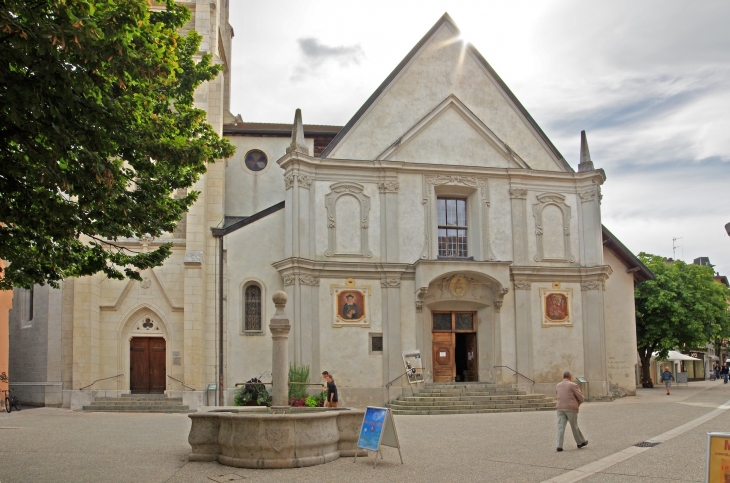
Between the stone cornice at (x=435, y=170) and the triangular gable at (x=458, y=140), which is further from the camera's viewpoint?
the triangular gable at (x=458, y=140)

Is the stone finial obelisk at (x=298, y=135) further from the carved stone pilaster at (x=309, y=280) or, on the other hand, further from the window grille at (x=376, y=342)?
the window grille at (x=376, y=342)

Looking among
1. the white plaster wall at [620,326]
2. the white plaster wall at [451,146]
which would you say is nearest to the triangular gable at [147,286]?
the white plaster wall at [451,146]

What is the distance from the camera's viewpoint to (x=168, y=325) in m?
28.2

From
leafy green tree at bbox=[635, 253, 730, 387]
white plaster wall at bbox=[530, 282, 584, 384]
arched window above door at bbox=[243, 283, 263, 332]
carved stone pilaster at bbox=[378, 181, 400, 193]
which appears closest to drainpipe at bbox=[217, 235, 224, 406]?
arched window above door at bbox=[243, 283, 263, 332]

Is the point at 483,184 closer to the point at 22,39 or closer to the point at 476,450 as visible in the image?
the point at 476,450

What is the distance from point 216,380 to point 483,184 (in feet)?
41.8

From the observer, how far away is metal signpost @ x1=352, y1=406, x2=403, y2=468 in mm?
12758

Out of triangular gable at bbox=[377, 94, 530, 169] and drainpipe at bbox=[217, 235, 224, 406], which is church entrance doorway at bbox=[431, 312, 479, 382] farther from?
drainpipe at bbox=[217, 235, 224, 406]

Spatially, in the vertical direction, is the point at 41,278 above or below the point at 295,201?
below

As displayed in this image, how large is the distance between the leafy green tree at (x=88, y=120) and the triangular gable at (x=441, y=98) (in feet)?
49.1

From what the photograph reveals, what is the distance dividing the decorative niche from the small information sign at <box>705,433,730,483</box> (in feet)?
74.5

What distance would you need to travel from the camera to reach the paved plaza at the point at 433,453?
11875 millimetres

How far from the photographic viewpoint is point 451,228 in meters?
30.4

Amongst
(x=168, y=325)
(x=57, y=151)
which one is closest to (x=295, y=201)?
(x=168, y=325)
